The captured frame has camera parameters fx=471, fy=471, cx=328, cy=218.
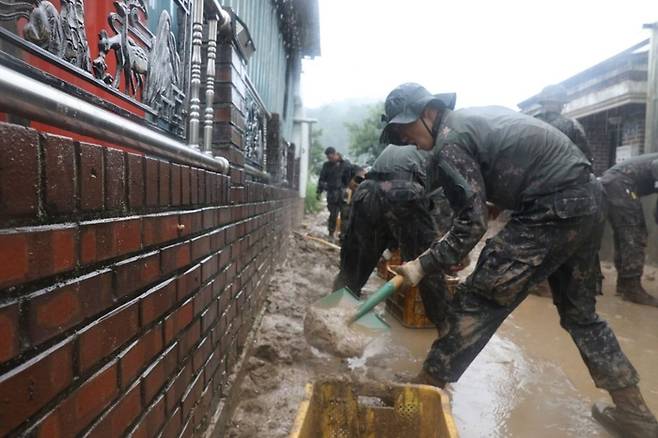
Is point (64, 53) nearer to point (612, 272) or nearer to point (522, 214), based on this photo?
point (522, 214)

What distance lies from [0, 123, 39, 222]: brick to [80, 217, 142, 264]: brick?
0.15 meters

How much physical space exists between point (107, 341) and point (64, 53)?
2.01 feet

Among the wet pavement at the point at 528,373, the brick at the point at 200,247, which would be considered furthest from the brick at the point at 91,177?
the wet pavement at the point at 528,373

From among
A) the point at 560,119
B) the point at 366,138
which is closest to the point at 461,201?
the point at 560,119

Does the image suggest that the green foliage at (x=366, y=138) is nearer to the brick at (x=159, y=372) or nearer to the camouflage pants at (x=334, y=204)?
the camouflage pants at (x=334, y=204)

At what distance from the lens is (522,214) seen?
238 centimetres

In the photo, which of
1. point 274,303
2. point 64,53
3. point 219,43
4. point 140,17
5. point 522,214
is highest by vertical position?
point 219,43

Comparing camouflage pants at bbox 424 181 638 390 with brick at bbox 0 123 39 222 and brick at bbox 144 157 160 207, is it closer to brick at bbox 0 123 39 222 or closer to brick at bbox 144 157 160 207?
brick at bbox 144 157 160 207

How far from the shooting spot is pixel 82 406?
2.85 ft

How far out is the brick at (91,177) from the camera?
86 centimetres

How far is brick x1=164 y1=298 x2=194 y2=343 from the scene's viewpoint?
4.49 ft

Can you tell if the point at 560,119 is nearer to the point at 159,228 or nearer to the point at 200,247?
the point at 200,247

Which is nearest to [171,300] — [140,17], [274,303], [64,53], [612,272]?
[64,53]

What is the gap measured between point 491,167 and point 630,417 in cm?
140
